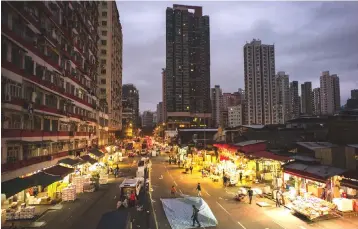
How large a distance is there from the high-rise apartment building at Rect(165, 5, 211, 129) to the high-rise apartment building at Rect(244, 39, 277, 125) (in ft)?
110

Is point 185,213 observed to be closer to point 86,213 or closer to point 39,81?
point 86,213

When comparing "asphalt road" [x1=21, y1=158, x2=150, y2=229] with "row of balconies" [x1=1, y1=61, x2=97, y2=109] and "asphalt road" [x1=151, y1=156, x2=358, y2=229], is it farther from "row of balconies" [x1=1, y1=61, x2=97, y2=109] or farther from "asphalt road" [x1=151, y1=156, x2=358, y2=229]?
"row of balconies" [x1=1, y1=61, x2=97, y2=109]

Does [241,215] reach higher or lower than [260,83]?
lower

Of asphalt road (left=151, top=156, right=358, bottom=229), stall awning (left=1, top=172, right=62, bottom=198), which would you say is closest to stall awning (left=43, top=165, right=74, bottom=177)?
stall awning (left=1, top=172, right=62, bottom=198)

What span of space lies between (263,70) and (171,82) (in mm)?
58192

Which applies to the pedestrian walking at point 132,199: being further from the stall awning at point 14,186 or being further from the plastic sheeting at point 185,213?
the stall awning at point 14,186

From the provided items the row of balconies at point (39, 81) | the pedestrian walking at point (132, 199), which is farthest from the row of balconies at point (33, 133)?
the pedestrian walking at point (132, 199)

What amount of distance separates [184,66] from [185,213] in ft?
572

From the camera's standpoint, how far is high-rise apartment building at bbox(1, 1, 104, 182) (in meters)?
17.6

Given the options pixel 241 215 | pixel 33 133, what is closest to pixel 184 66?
pixel 33 133

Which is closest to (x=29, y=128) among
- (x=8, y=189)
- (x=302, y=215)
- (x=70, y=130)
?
(x=8, y=189)

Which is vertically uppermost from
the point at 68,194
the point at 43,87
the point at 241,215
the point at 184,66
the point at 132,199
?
the point at 184,66

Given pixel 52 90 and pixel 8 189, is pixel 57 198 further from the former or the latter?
pixel 8 189

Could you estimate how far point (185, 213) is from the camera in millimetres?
23234
